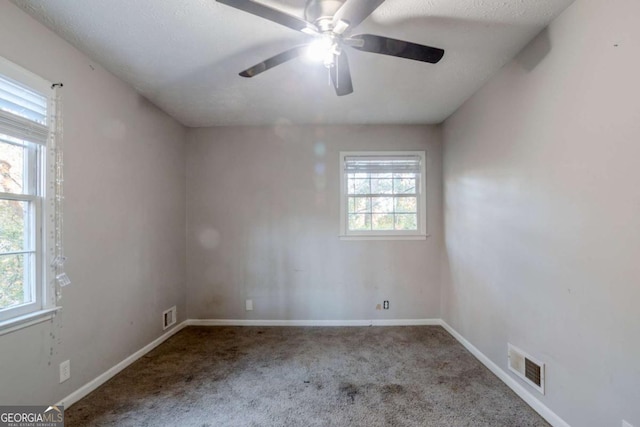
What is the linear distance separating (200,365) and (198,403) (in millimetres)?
611

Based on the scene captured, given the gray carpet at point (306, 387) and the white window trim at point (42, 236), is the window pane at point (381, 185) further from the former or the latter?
the white window trim at point (42, 236)

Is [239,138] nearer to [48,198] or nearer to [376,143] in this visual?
[376,143]

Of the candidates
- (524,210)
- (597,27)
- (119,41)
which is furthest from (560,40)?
(119,41)

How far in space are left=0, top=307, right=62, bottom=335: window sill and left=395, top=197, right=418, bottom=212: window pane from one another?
3.31m

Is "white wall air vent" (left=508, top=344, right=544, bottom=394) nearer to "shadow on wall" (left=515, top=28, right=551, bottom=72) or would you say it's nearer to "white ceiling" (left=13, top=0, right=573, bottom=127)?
"shadow on wall" (left=515, top=28, right=551, bottom=72)

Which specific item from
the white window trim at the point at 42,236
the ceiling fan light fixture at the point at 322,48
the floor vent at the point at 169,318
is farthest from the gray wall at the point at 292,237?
the ceiling fan light fixture at the point at 322,48

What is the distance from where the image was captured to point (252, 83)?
2.66m

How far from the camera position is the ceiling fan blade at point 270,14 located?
1344mm

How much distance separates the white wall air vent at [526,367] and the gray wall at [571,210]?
0.05 m

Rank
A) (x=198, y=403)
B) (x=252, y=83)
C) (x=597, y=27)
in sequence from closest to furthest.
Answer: (x=597, y=27) → (x=198, y=403) → (x=252, y=83)

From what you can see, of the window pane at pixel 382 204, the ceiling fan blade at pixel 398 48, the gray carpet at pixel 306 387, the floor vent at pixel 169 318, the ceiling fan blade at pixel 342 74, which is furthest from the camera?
the window pane at pixel 382 204

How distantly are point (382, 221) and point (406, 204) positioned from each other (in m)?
0.37

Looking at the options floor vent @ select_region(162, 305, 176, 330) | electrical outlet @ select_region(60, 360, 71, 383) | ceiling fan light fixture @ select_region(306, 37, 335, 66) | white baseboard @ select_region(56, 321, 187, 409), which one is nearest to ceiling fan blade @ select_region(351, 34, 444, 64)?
ceiling fan light fixture @ select_region(306, 37, 335, 66)

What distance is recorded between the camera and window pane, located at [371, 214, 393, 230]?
→ 12.5 feet
